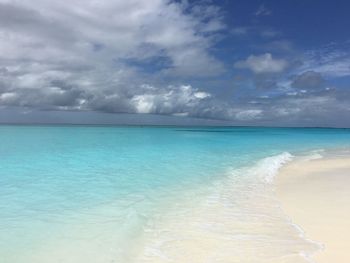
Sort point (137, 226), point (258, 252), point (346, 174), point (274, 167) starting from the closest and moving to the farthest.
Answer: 1. point (258, 252)
2. point (137, 226)
3. point (346, 174)
4. point (274, 167)

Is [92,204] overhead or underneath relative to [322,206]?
underneath

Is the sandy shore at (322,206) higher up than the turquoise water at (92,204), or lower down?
higher up

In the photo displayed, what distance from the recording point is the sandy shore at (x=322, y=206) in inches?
175

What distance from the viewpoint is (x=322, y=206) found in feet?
22.0

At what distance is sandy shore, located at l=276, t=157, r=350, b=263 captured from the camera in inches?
175

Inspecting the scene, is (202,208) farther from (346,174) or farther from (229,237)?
(346,174)

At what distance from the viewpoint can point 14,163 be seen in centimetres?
1391

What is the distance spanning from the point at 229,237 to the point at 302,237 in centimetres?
118

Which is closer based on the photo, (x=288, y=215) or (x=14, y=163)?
(x=288, y=215)

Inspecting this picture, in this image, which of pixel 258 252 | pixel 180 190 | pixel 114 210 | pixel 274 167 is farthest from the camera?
pixel 274 167

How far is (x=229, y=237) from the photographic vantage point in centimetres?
497

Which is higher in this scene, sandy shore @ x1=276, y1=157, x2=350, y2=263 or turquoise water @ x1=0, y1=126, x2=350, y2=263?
sandy shore @ x1=276, y1=157, x2=350, y2=263

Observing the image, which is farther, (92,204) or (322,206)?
(92,204)

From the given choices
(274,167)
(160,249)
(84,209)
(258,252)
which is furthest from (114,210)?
(274,167)
